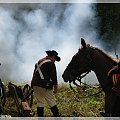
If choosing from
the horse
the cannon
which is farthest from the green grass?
the horse

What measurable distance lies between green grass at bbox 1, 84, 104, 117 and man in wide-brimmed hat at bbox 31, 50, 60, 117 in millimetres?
1012

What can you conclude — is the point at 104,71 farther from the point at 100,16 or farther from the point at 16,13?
the point at 16,13

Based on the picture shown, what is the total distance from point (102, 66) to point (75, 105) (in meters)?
3.52

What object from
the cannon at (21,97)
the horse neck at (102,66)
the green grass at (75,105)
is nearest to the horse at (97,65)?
the horse neck at (102,66)

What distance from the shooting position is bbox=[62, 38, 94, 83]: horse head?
655 centimetres

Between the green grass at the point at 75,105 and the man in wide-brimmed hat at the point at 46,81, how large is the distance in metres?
1.01

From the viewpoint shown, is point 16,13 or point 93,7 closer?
point 93,7

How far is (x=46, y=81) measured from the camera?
7.50 m

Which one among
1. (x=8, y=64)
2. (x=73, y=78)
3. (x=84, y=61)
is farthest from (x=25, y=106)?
(x=8, y=64)

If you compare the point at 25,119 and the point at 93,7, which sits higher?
the point at 93,7

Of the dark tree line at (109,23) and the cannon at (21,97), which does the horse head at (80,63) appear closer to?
the cannon at (21,97)

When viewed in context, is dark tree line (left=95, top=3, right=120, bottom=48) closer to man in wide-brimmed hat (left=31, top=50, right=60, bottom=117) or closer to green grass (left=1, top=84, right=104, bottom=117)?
green grass (left=1, top=84, right=104, bottom=117)

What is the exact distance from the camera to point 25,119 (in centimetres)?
801

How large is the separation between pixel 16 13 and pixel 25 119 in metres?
8.75
